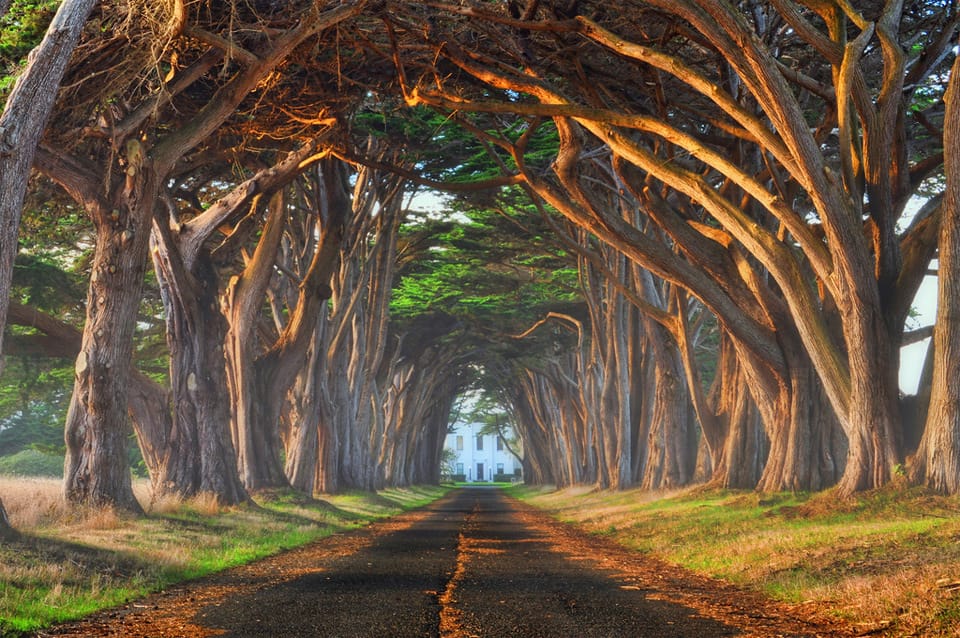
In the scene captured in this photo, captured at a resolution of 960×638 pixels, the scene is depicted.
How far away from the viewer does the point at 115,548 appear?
10.9 meters

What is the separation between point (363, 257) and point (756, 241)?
15.2 m

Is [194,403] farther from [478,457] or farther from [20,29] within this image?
[478,457]

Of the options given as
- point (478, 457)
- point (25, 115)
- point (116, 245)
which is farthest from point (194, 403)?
point (478, 457)

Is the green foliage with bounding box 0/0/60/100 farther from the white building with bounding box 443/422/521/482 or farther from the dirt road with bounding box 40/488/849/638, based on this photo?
the white building with bounding box 443/422/521/482

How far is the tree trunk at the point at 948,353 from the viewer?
12.6m

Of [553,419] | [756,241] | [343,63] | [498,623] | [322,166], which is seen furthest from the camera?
[553,419]

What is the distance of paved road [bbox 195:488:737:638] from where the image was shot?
6.99 meters

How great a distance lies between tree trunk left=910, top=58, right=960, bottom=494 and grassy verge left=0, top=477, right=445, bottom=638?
334 inches

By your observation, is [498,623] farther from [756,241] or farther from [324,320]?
[324,320]

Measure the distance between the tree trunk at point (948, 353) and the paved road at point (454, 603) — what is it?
4.59 m

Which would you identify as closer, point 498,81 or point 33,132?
point 33,132

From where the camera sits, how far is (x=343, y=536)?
1716cm

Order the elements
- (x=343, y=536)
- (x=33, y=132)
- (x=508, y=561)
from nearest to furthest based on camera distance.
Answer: (x=33, y=132) → (x=508, y=561) → (x=343, y=536)

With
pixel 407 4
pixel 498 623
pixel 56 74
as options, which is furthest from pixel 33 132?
pixel 498 623
